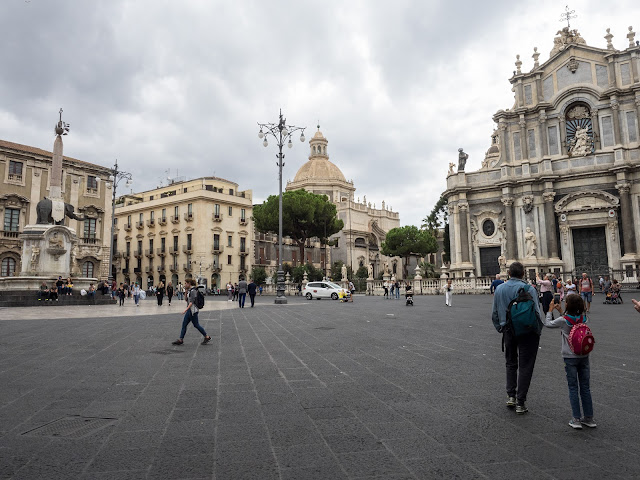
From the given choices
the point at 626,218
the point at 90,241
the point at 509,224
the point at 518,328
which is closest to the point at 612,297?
the point at 626,218

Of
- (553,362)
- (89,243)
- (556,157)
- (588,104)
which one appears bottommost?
(553,362)

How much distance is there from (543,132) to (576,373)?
3690 centimetres

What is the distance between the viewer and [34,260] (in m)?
23.4

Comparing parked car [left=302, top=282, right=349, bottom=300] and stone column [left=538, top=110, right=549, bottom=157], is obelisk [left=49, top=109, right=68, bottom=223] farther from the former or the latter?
stone column [left=538, top=110, right=549, bottom=157]

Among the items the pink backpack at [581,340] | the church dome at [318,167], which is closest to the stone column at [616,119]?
the pink backpack at [581,340]

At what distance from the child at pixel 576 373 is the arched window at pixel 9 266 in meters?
43.2

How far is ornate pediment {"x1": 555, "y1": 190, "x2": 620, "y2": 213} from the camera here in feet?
108

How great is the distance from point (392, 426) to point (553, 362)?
4.31m

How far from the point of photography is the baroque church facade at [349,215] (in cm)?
7538

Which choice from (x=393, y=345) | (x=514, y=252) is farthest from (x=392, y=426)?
(x=514, y=252)

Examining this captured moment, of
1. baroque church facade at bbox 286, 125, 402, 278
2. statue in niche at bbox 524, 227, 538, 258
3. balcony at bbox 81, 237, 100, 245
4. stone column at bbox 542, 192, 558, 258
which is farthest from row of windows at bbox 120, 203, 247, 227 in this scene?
stone column at bbox 542, 192, 558, 258

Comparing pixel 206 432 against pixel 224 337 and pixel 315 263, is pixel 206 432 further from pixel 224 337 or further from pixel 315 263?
pixel 315 263

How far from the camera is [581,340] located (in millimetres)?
3982

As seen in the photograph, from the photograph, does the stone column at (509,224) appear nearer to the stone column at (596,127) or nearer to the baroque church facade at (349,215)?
the stone column at (596,127)
